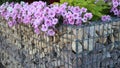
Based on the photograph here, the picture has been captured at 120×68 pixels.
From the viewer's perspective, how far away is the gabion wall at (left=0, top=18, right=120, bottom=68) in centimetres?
285

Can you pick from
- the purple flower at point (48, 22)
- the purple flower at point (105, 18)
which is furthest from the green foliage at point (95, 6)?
the purple flower at point (48, 22)

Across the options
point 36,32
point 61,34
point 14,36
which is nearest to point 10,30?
point 14,36

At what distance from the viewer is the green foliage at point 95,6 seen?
313 cm

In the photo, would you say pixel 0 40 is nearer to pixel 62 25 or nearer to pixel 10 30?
pixel 10 30

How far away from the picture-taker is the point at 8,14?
12.3 ft

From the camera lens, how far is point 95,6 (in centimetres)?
324

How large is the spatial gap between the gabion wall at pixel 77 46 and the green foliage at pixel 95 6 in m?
0.14

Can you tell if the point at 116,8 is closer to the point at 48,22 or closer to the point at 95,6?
the point at 95,6

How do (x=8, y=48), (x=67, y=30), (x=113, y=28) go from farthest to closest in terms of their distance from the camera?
1. (x=8, y=48)
2. (x=113, y=28)
3. (x=67, y=30)

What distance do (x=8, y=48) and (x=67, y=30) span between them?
1.70 metres

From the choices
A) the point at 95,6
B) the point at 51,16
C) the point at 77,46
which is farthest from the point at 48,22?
the point at 95,6

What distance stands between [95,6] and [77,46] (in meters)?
0.68

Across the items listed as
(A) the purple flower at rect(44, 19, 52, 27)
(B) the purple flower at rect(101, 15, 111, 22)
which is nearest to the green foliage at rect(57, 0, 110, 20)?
(B) the purple flower at rect(101, 15, 111, 22)

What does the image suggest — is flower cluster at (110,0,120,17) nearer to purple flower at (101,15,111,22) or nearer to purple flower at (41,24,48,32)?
purple flower at (101,15,111,22)
